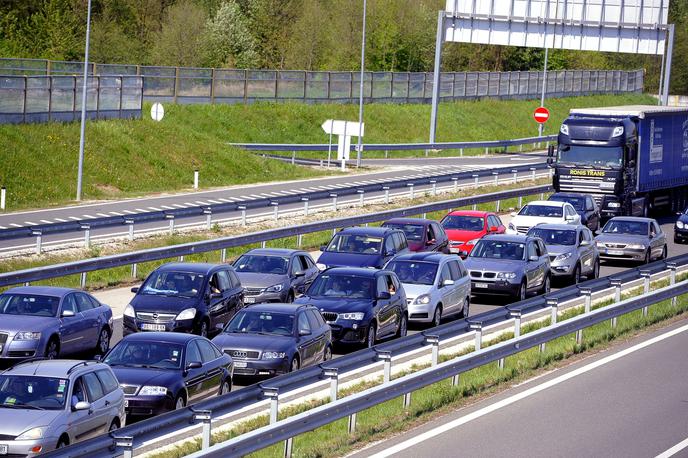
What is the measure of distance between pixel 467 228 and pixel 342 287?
43.0 ft

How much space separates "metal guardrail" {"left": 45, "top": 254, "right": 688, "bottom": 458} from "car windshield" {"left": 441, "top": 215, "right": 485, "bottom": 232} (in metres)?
12.1

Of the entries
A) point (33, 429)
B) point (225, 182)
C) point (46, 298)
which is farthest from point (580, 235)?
point (225, 182)

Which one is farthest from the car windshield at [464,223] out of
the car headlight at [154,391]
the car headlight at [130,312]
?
the car headlight at [154,391]

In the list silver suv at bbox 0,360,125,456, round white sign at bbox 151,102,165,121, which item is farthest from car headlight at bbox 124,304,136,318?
round white sign at bbox 151,102,165,121

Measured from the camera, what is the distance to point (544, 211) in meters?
39.1

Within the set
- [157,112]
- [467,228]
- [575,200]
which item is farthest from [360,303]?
[157,112]

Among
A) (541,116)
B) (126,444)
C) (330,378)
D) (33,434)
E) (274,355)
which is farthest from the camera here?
(541,116)

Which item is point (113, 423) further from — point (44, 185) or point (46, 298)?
point (44, 185)

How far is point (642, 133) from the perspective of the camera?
4647 cm

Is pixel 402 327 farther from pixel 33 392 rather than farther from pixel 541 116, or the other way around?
pixel 541 116

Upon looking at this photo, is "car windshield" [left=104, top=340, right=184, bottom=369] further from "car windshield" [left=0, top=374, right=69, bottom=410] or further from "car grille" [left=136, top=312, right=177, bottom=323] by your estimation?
"car grille" [left=136, top=312, right=177, bottom=323]

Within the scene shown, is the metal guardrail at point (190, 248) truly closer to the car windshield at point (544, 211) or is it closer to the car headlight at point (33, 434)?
the car windshield at point (544, 211)

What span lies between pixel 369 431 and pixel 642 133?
107ft

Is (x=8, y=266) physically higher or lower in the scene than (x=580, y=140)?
lower
